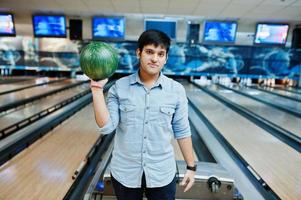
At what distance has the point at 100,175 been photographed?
2.30m

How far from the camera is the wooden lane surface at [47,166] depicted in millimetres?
2090

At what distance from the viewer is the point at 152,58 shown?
1086 millimetres

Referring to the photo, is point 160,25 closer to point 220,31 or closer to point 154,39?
point 220,31

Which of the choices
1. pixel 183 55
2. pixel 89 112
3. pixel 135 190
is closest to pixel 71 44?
pixel 183 55

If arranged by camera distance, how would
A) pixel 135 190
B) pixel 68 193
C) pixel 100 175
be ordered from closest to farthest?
pixel 135 190, pixel 68 193, pixel 100 175

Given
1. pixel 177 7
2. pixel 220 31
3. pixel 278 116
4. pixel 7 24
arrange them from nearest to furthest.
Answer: pixel 278 116 < pixel 177 7 < pixel 7 24 < pixel 220 31

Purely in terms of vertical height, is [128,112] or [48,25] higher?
[48,25]

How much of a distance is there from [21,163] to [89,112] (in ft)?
8.35

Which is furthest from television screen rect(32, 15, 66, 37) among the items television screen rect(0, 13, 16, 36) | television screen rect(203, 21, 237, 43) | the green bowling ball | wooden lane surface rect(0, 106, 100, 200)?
the green bowling ball

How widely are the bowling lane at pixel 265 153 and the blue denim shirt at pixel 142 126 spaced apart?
157 centimetres

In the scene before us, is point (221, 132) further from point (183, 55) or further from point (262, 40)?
point (183, 55)

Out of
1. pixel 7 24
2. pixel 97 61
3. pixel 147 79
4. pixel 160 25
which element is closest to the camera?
pixel 97 61

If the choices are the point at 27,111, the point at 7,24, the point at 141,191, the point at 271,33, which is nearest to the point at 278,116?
the point at 271,33

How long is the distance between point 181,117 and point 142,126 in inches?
8.4
